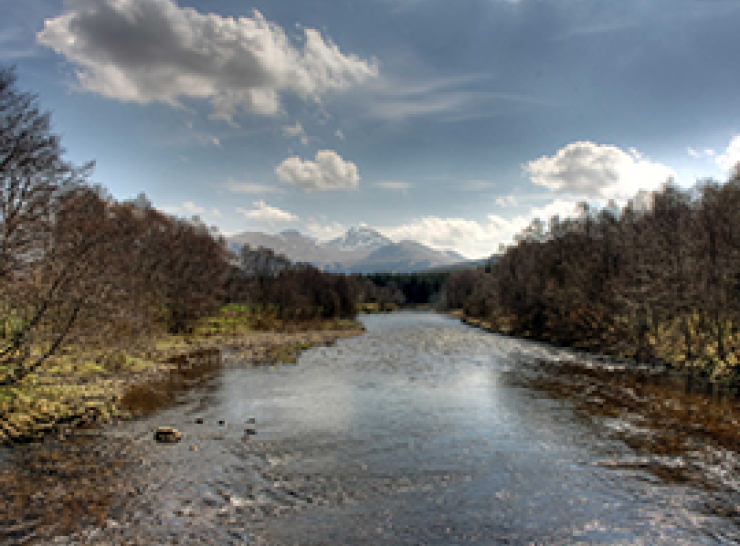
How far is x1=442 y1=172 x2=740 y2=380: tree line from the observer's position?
30719 millimetres

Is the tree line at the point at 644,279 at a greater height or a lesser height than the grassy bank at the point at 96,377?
greater

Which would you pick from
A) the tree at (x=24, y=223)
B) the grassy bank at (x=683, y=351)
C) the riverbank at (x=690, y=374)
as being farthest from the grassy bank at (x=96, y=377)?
the grassy bank at (x=683, y=351)

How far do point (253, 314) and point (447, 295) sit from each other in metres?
107

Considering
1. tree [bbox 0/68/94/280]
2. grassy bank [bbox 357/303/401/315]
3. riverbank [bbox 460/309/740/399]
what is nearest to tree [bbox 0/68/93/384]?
tree [bbox 0/68/94/280]

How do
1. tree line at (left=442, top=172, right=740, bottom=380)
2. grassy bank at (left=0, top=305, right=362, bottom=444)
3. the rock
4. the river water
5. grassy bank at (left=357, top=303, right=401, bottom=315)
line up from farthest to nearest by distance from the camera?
1. grassy bank at (left=357, top=303, right=401, bottom=315)
2. tree line at (left=442, top=172, right=740, bottom=380)
3. grassy bank at (left=0, top=305, right=362, bottom=444)
4. the rock
5. the river water

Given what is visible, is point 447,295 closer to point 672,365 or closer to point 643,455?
point 672,365

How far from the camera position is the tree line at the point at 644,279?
101ft

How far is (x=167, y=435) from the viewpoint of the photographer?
16656mm

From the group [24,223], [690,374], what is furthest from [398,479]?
[690,374]

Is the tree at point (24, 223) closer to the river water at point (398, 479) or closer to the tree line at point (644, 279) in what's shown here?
the river water at point (398, 479)

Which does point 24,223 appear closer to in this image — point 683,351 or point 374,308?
point 683,351

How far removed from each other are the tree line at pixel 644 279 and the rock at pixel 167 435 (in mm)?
33156

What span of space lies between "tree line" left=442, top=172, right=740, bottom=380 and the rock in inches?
1305

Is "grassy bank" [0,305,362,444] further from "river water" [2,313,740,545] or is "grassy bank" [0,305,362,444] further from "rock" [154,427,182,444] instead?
"rock" [154,427,182,444]
